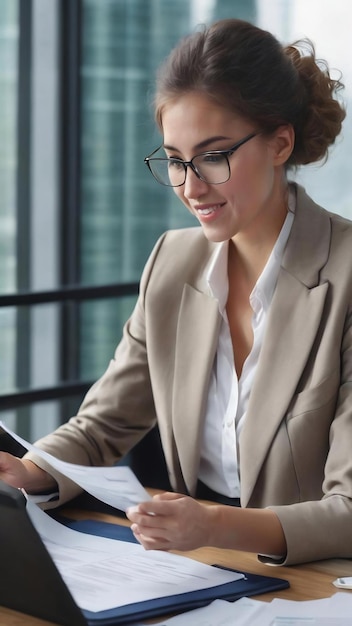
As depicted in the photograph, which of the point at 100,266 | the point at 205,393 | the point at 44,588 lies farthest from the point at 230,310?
the point at 100,266

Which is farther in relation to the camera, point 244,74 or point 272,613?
point 244,74

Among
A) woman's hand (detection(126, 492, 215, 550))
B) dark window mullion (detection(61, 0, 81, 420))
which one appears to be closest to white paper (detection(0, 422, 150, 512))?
woman's hand (detection(126, 492, 215, 550))

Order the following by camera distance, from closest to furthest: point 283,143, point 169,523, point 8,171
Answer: point 169,523 → point 283,143 → point 8,171

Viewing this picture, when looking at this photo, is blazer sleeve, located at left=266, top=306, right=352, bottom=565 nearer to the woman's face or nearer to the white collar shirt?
the white collar shirt

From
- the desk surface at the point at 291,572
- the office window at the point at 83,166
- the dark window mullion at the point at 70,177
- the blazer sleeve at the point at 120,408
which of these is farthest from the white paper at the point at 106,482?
the dark window mullion at the point at 70,177

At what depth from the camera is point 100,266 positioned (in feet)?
14.8

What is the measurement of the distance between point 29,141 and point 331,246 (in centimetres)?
247

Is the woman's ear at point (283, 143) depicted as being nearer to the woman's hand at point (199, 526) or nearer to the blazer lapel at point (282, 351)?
the blazer lapel at point (282, 351)

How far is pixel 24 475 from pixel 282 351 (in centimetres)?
51

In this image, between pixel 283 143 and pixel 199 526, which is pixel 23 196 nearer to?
pixel 283 143

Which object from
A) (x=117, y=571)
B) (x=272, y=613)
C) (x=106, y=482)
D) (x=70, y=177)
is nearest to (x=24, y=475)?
(x=106, y=482)

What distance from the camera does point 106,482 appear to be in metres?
1.58

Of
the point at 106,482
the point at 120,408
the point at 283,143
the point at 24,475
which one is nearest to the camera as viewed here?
the point at 106,482

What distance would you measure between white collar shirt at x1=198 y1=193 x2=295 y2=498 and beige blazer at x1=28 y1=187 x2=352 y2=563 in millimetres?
28
